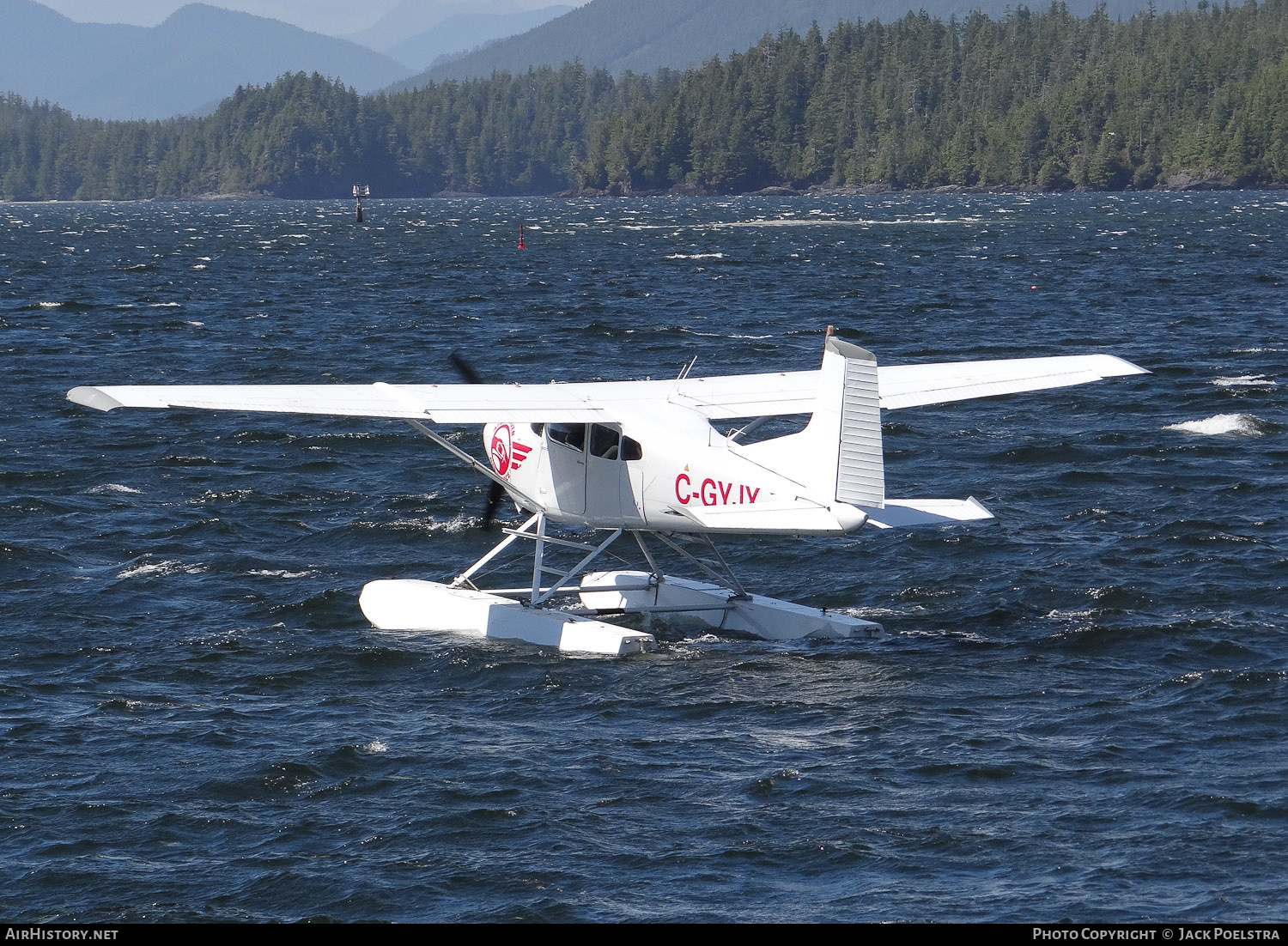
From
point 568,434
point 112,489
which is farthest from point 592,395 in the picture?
point 112,489

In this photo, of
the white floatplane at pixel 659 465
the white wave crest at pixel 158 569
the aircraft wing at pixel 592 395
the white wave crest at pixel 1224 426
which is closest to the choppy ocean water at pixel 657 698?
the white wave crest at pixel 1224 426

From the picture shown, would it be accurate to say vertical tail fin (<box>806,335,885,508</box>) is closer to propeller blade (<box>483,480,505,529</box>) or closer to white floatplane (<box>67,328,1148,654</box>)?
white floatplane (<box>67,328,1148,654</box>)

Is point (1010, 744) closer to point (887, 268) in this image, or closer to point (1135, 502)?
point (1135, 502)

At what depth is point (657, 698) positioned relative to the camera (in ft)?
50.4

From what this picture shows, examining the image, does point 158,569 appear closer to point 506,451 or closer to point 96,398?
point 506,451

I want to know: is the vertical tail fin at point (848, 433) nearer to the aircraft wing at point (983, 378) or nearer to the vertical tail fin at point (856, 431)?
the vertical tail fin at point (856, 431)

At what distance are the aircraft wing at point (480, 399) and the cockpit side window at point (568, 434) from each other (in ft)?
1.05

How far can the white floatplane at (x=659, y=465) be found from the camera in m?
15.0

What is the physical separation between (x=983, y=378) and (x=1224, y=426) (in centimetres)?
1205

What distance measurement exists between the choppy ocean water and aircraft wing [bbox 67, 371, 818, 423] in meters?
2.77

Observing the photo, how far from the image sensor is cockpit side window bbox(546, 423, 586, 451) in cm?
1725

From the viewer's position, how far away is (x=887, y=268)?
73.8m

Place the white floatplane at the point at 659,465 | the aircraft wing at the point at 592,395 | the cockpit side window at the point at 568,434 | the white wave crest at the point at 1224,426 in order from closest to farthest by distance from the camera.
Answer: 1. the white floatplane at the point at 659,465
2. the aircraft wing at the point at 592,395
3. the cockpit side window at the point at 568,434
4. the white wave crest at the point at 1224,426
